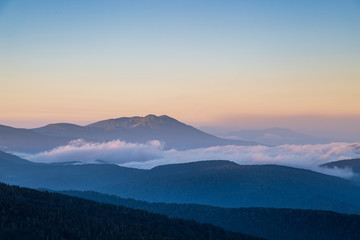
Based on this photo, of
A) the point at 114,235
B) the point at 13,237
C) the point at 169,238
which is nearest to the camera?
the point at 13,237

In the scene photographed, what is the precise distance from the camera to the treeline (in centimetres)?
12556

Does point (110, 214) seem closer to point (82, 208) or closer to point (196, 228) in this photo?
point (82, 208)

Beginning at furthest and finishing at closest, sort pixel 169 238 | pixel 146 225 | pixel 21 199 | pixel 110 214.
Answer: pixel 110 214, pixel 146 225, pixel 21 199, pixel 169 238

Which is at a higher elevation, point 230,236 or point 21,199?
point 21,199

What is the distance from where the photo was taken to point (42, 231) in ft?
403

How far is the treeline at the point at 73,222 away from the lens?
12556cm

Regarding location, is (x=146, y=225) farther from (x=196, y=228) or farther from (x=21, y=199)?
(x=21, y=199)

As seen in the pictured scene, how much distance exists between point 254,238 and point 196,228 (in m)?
24.0

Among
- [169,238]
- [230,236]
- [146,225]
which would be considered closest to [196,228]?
[230,236]

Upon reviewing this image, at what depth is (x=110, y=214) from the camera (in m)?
185

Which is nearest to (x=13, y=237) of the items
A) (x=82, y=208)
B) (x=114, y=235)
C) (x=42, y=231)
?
(x=42, y=231)

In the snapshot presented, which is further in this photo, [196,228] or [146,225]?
[196,228]

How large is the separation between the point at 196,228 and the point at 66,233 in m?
79.6

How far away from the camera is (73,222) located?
14362cm
